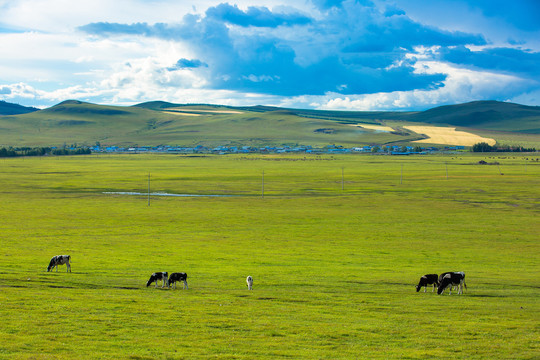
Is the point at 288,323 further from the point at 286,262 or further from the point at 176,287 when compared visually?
the point at 286,262

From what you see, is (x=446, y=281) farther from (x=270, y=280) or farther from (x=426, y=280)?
(x=270, y=280)

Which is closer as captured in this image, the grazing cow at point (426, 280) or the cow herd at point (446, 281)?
the cow herd at point (446, 281)

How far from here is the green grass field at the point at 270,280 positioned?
666 inches

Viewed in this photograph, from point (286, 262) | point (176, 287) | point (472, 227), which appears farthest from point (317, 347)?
point (472, 227)

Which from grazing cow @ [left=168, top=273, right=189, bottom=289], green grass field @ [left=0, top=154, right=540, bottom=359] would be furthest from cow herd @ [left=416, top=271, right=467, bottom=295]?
grazing cow @ [left=168, top=273, right=189, bottom=289]

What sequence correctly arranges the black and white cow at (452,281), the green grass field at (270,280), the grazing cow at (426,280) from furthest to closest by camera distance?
the grazing cow at (426,280) < the black and white cow at (452,281) < the green grass field at (270,280)

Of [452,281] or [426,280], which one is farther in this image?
[426,280]

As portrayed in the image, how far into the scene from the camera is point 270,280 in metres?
28.3

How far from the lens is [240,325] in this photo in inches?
744

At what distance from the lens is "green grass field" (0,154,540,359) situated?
16.9 metres

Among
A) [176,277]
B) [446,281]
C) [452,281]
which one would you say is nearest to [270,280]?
[176,277]

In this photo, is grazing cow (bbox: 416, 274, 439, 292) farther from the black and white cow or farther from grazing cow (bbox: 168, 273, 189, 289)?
grazing cow (bbox: 168, 273, 189, 289)

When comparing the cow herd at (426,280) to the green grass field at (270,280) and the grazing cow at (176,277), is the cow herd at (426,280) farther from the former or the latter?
the green grass field at (270,280)

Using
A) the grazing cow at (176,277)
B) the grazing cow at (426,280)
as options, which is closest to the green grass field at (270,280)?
the grazing cow at (176,277)
